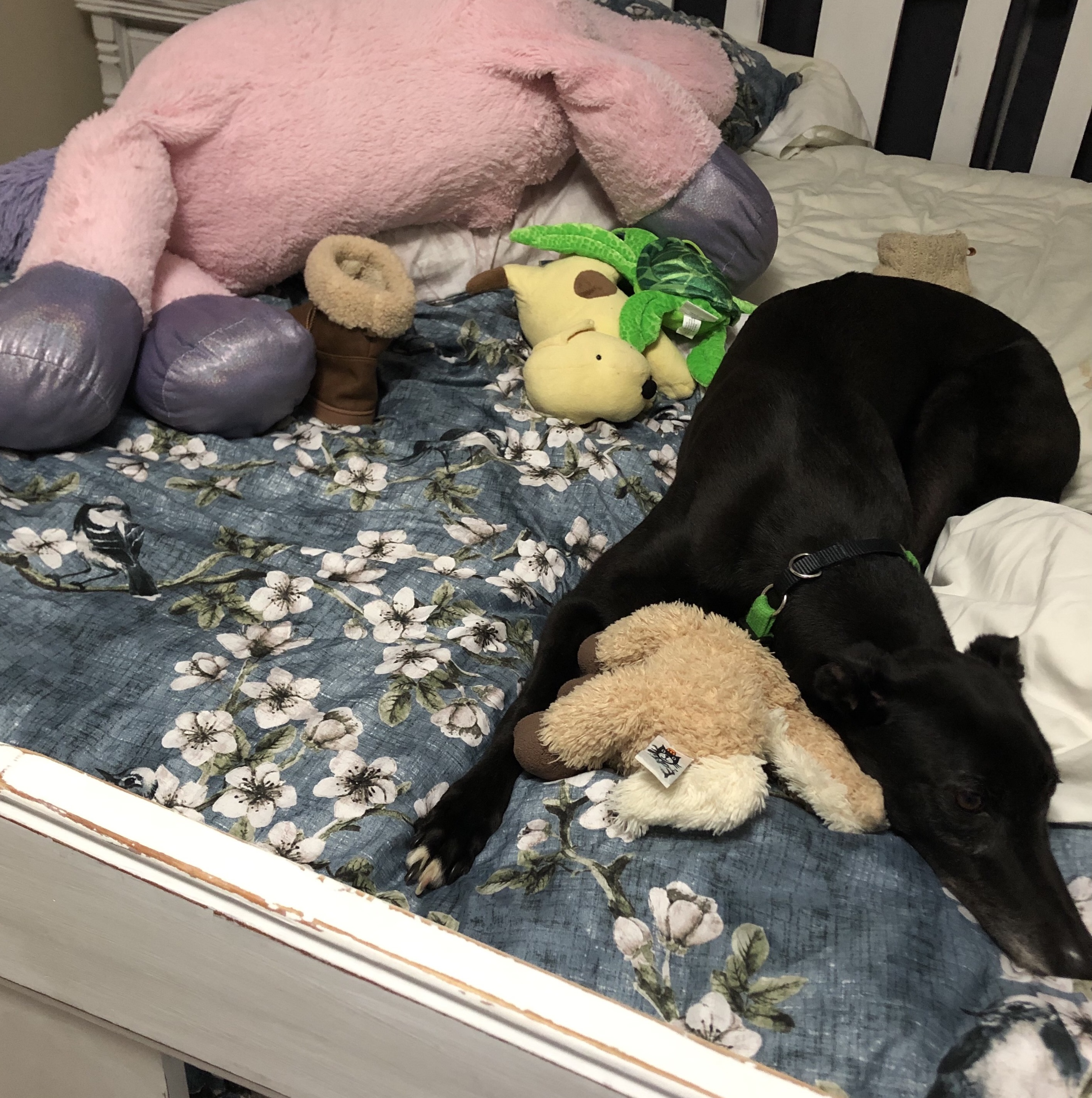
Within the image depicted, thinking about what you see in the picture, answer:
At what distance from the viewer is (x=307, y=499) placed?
1.33 meters

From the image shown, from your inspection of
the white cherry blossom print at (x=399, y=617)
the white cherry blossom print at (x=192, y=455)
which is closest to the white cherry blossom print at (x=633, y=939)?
the white cherry blossom print at (x=399, y=617)

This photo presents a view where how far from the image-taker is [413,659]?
1.07m

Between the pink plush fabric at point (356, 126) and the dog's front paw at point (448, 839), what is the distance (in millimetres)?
935

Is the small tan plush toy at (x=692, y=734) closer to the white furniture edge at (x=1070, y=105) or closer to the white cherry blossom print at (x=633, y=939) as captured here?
the white cherry blossom print at (x=633, y=939)

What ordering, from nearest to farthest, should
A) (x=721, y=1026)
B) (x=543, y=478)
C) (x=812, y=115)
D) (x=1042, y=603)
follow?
1. (x=721, y=1026)
2. (x=1042, y=603)
3. (x=543, y=478)
4. (x=812, y=115)

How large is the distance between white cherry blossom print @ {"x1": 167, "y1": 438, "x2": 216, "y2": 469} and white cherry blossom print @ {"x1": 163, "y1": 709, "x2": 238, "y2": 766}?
499 millimetres

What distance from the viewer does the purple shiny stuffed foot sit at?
48.3 inches

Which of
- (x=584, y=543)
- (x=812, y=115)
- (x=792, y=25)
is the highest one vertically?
(x=792, y=25)

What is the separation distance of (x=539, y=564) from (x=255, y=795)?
502 mm

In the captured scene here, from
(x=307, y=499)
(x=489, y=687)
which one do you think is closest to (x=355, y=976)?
(x=489, y=687)

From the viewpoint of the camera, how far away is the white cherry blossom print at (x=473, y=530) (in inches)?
49.9

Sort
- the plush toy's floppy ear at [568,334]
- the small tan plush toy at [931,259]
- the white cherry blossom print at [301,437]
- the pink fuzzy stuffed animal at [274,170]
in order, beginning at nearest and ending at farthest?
the pink fuzzy stuffed animal at [274,170] → the white cherry blossom print at [301,437] → the plush toy's floppy ear at [568,334] → the small tan plush toy at [931,259]

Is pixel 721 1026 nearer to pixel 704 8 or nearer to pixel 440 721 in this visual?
pixel 440 721

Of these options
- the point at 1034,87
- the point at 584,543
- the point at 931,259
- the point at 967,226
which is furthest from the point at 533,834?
the point at 1034,87
